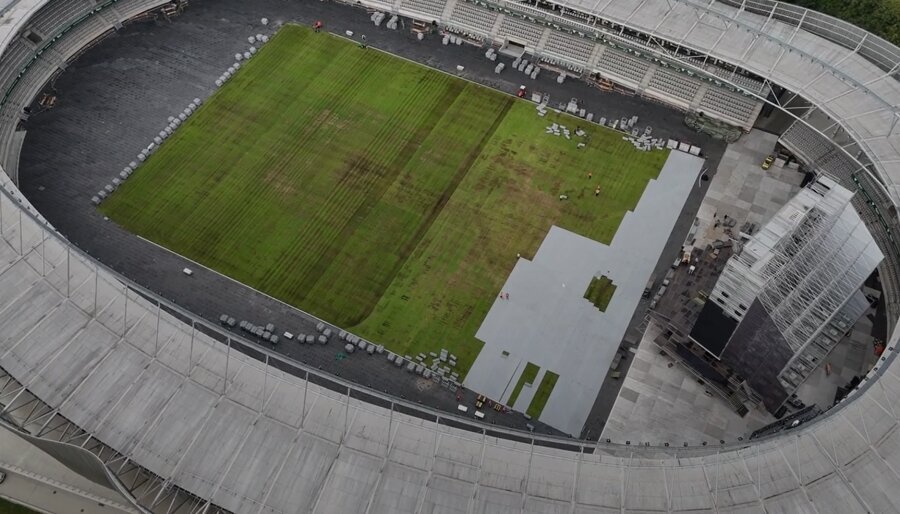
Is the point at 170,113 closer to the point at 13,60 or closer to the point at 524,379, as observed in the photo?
the point at 13,60

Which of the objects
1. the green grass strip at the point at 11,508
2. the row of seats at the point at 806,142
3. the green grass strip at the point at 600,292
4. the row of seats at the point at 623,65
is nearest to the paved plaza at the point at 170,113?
the row of seats at the point at 623,65

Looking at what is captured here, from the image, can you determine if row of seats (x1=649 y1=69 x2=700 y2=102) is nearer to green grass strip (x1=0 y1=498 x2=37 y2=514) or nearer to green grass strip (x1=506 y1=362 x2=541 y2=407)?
green grass strip (x1=506 y1=362 x2=541 y2=407)

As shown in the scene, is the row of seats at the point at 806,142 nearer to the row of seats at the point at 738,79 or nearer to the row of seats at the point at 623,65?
the row of seats at the point at 738,79

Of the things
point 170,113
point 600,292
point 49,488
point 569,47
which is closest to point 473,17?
point 569,47

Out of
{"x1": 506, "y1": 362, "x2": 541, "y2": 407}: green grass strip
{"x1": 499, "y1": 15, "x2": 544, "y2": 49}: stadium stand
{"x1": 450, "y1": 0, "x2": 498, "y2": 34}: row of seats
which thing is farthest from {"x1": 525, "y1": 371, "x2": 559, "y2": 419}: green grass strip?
{"x1": 450, "y1": 0, "x2": 498, "y2": 34}: row of seats

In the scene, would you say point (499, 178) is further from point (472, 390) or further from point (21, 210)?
point (21, 210)

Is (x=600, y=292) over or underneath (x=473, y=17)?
underneath

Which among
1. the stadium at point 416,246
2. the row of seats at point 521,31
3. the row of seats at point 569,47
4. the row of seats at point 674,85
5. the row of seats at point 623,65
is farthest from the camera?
the row of seats at point 521,31

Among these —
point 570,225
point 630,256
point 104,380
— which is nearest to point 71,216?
point 104,380
